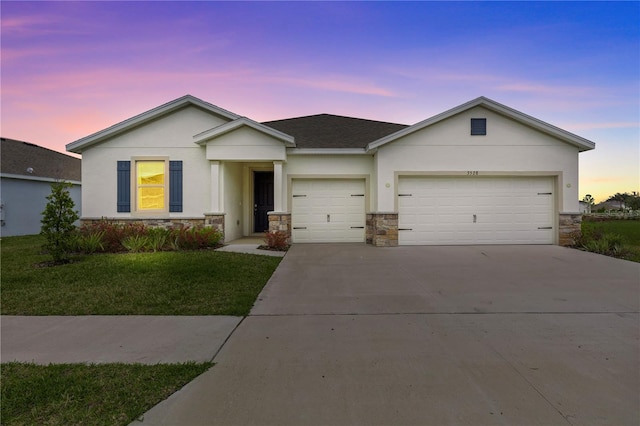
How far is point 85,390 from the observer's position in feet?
7.98

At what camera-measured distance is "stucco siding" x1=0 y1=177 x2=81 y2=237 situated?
49.4 ft

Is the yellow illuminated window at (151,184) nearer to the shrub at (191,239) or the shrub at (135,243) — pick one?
the shrub at (135,243)

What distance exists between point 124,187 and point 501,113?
13805mm

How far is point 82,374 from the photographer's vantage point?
8.79 feet

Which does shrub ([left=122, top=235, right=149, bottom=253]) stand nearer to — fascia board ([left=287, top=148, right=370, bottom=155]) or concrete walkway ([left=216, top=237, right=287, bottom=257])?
concrete walkway ([left=216, top=237, right=287, bottom=257])

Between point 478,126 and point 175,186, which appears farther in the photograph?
point 175,186

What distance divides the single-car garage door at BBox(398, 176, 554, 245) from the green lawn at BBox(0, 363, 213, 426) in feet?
30.0

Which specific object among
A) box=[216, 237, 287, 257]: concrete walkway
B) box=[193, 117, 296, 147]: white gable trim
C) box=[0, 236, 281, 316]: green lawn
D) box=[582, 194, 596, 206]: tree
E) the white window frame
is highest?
box=[193, 117, 296, 147]: white gable trim

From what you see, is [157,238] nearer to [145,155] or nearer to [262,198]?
[145,155]

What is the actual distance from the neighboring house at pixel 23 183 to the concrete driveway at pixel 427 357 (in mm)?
15361

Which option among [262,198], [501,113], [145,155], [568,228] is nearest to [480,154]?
[501,113]

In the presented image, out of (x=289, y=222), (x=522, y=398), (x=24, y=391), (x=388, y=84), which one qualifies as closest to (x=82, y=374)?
(x=24, y=391)

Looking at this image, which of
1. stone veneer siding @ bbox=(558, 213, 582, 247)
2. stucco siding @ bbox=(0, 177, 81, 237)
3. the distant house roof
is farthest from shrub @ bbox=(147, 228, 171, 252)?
stone veneer siding @ bbox=(558, 213, 582, 247)

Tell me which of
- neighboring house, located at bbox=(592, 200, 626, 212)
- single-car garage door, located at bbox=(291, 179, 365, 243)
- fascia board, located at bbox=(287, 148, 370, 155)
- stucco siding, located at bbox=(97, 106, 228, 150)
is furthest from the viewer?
neighboring house, located at bbox=(592, 200, 626, 212)
